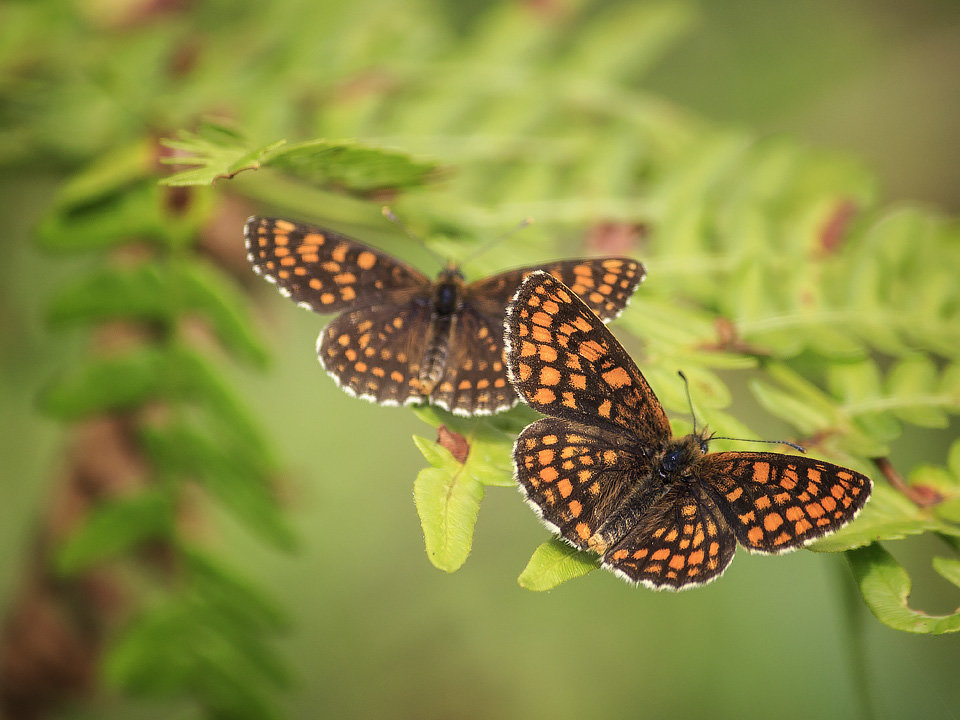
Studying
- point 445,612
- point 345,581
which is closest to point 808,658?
point 445,612

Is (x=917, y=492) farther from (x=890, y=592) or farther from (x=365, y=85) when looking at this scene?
(x=365, y=85)

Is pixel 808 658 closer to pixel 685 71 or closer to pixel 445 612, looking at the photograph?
pixel 445 612

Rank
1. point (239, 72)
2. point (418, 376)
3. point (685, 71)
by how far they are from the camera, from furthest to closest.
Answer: point (685, 71), point (239, 72), point (418, 376)

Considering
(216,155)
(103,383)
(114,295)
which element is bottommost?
(103,383)

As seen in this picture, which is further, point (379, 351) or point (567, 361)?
point (379, 351)

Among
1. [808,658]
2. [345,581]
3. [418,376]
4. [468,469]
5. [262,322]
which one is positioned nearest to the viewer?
[468,469]

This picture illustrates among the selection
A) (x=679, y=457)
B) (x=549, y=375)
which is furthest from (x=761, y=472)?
(x=549, y=375)

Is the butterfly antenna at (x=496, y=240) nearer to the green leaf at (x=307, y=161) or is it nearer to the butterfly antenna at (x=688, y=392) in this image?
the green leaf at (x=307, y=161)
